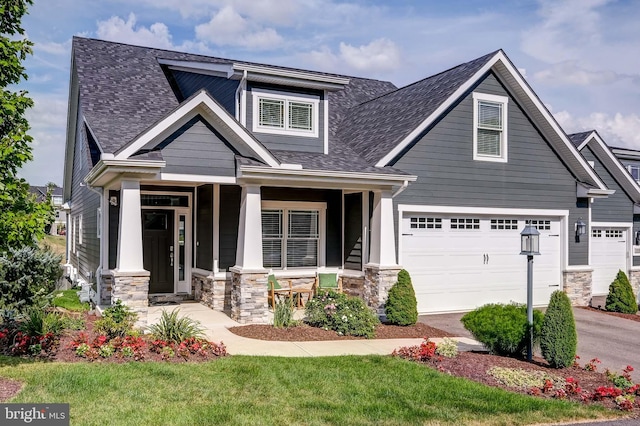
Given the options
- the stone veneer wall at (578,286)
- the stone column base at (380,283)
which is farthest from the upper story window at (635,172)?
the stone column base at (380,283)

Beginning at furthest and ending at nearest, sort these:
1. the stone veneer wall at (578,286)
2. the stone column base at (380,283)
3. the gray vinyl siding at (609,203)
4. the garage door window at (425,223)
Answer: the gray vinyl siding at (609,203), the stone veneer wall at (578,286), the garage door window at (425,223), the stone column base at (380,283)

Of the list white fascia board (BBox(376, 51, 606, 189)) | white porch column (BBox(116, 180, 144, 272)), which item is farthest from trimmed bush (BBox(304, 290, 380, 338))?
white fascia board (BBox(376, 51, 606, 189))

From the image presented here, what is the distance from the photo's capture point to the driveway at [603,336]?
31.5 feet

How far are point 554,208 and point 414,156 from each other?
4.75 meters

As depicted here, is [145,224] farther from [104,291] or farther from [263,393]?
[263,393]

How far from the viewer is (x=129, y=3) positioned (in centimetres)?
1234

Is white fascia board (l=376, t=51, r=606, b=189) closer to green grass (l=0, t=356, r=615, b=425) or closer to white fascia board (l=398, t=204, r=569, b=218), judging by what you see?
white fascia board (l=398, t=204, r=569, b=218)

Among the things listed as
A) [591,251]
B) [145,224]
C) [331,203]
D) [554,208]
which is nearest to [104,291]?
[145,224]

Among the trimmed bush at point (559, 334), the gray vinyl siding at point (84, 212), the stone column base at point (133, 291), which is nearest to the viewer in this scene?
the trimmed bush at point (559, 334)

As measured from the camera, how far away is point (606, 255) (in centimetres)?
1791

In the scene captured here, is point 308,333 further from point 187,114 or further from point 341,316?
point 187,114

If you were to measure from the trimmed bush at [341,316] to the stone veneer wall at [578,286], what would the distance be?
7.21m

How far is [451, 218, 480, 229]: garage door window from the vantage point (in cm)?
1425

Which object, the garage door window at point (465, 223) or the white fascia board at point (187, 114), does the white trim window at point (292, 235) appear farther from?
the garage door window at point (465, 223)
